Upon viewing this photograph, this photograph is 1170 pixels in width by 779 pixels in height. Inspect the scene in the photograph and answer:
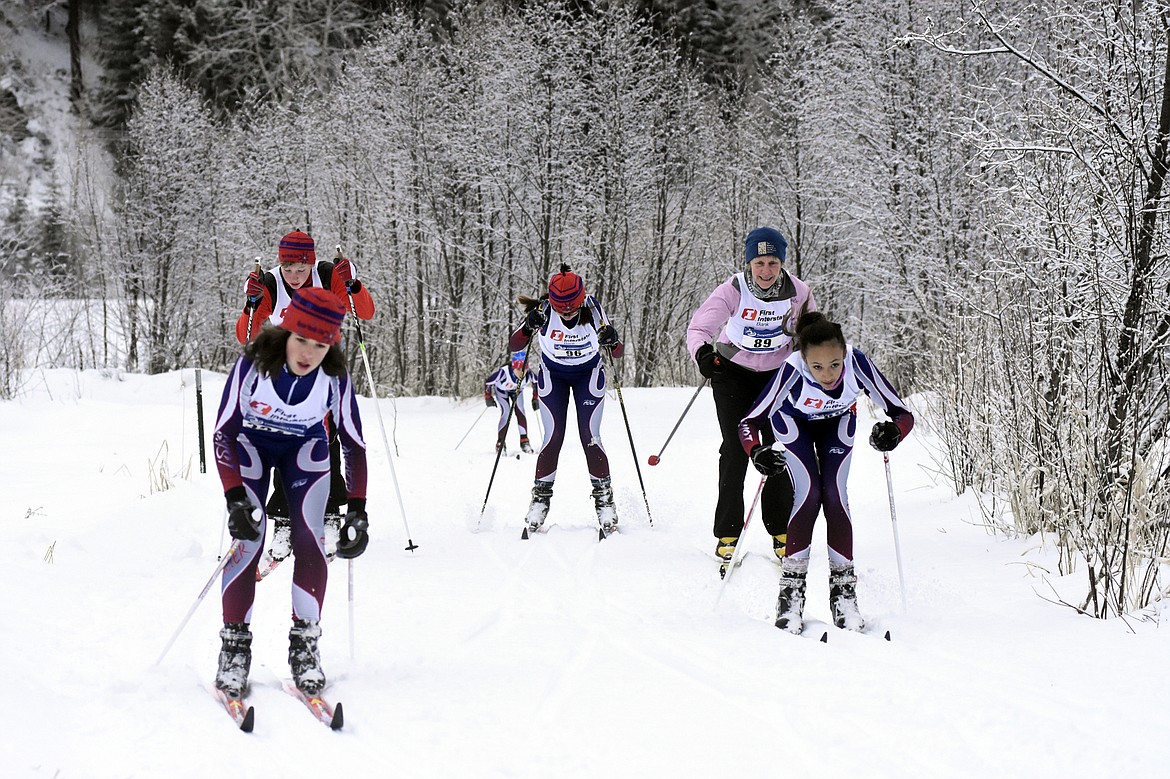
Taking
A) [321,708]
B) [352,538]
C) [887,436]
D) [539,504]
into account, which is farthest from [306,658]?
[539,504]

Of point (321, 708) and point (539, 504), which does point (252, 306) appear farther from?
point (321, 708)

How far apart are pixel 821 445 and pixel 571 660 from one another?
1.58 metres

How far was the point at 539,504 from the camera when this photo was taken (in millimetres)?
6641

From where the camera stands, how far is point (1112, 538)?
424cm

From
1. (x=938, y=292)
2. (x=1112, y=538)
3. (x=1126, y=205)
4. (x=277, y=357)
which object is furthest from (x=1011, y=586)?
(x=938, y=292)

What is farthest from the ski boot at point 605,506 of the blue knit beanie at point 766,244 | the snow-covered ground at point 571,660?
the blue knit beanie at point 766,244

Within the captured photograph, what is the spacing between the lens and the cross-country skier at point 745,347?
529cm

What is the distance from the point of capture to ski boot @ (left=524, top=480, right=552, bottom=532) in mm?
6555

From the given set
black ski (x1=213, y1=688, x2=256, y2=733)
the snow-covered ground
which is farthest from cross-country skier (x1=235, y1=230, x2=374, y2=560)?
black ski (x1=213, y1=688, x2=256, y2=733)

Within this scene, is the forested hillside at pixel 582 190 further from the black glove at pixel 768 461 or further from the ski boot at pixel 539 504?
the ski boot at pixel 539 504

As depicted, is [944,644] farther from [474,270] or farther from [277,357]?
[474,270]

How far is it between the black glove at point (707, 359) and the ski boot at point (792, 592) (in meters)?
1.38

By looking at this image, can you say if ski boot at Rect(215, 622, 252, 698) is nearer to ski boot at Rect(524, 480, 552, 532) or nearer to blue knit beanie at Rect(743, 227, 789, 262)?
ski boot at Rect(524, 480, 552, 532)

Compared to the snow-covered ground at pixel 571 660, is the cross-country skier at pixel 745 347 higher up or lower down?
higher up
